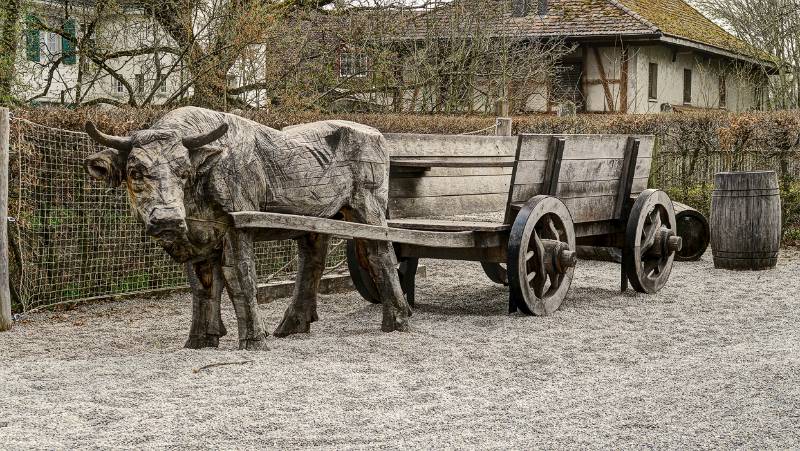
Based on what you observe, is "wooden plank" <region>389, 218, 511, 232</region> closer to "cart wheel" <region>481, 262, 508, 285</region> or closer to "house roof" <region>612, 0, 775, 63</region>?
"cart wheel" <region>481, 262, 508, 285</region>

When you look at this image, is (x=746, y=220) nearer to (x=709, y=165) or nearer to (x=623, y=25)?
(x=709, y=165)

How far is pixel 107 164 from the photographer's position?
5.88 meters

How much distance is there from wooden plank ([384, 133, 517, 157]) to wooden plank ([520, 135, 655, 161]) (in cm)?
76

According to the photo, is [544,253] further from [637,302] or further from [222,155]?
[222,155]

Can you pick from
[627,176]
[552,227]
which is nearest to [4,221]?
[552,227]

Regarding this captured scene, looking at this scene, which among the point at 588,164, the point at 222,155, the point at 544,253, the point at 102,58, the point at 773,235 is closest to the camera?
the point at 222,155

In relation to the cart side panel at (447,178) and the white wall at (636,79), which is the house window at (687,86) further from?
the cart side panel at (447,178)

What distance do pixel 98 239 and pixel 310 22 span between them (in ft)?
23.0

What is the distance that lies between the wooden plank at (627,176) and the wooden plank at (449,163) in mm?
1058

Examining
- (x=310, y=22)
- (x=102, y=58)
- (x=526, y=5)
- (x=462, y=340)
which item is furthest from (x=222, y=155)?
(x=526, y=5)

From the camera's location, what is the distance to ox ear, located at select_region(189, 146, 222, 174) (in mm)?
5992

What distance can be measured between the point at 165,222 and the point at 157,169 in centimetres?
29

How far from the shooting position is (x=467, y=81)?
18.8 meters

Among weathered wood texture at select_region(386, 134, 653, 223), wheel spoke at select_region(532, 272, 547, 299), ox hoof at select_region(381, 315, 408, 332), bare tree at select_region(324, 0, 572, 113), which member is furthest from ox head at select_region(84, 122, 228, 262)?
bare tree at select_region(324, 0, 572, 113)
